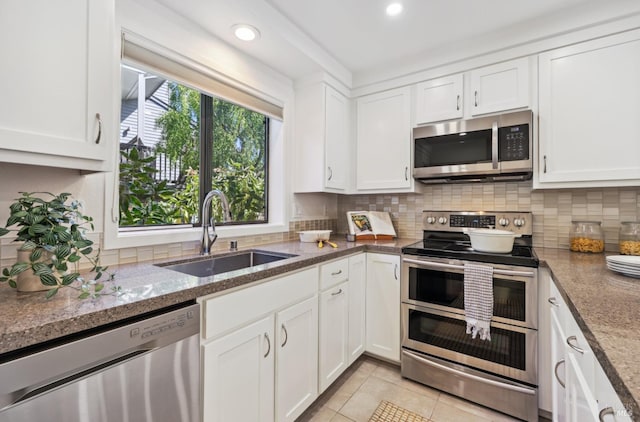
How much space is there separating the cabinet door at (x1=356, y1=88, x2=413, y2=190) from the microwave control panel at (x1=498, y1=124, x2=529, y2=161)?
650mm

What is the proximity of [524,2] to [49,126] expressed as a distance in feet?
7.97

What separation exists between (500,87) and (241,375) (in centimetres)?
236

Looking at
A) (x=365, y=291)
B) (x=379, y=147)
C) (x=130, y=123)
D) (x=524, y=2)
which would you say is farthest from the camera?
(x=379, y=147)

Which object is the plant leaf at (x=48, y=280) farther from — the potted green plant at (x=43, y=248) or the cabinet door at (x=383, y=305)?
the cabinet door at (x=383, y=305)

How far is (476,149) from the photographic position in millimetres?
2082

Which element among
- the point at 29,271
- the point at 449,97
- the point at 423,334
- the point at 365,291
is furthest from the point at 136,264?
the point at 449,97

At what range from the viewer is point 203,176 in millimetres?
1946

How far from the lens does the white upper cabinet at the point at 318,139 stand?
237 centimetres

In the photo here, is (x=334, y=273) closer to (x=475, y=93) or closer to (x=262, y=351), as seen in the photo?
(x=262, y=351)

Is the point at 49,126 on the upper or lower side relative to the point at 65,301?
upper

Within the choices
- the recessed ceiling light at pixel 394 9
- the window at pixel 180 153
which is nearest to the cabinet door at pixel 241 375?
the window at pixel 180 153

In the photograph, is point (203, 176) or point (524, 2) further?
point (203, 176)

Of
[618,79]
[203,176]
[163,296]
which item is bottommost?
[163,296]

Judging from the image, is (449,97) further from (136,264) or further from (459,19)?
(136,264)
